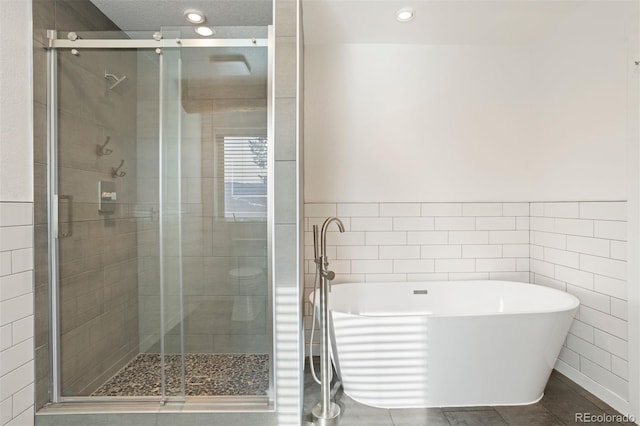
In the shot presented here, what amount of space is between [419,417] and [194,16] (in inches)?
115

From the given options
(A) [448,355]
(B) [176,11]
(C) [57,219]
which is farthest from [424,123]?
(C) [57,219]

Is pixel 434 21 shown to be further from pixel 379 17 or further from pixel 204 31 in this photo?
pixel 204 31

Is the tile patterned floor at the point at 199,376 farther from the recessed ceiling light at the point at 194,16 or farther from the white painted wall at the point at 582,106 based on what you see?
the white painted wall at the point at 582,106

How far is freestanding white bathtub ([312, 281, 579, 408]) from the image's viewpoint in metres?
1.99

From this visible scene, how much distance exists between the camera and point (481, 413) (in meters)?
2.04

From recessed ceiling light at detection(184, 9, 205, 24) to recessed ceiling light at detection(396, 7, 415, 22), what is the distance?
1341 mm

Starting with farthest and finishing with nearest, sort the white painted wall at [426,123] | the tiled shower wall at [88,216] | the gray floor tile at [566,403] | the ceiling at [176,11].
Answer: the white painted wall at [426,123], the ceiling at [176,11], the gray floor tile at [566,403], the tiled shower wall at [88,216]

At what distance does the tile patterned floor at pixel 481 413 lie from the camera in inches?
77.4

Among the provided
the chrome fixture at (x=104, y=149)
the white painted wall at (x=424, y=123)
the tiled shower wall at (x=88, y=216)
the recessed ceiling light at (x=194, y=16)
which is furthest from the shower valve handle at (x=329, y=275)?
the recessed ceiling light at (x=194, y=16)

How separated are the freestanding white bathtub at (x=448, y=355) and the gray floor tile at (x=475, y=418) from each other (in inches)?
2.4

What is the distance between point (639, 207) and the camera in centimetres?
196

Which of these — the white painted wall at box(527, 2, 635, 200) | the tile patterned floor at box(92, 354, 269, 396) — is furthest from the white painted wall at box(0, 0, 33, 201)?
the white painted wall at box(527, 2, 635, 200)

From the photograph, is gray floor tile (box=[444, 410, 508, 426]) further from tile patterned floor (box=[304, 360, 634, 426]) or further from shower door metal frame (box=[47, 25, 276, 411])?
shower door metal frame (box=[47, 25, 276, 411])

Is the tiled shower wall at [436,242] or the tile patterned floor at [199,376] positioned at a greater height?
the tiled shower wall at [436,242]
